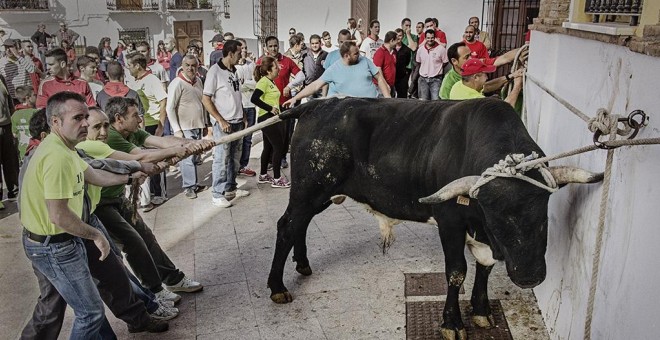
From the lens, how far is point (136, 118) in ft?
16.0

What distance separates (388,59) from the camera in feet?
36.6

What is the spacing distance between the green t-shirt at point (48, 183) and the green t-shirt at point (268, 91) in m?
4.51

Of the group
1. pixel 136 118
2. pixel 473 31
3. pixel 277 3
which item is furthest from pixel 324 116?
pixel 277 3

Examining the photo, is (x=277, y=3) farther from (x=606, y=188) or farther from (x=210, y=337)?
(x=606, y=188)

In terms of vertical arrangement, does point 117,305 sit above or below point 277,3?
below

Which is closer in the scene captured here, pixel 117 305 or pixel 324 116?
pixel 117 305

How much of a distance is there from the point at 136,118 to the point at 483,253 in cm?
301

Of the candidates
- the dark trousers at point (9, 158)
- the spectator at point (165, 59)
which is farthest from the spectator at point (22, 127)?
the spectator at point (165, 59)

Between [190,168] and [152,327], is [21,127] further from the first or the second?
[152,327]

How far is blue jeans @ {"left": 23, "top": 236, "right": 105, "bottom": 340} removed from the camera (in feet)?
11.5

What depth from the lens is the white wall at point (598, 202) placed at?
2.62 metres

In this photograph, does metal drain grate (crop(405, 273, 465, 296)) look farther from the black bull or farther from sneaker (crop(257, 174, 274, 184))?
sneaker (crop(257, 174, 274, 184))

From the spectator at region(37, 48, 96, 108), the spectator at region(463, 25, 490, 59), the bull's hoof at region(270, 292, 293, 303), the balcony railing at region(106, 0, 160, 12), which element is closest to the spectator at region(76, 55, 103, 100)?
the spectator at region(37, 48, 96, 108)

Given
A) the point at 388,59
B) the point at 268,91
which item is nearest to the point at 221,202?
the point at 268,91
